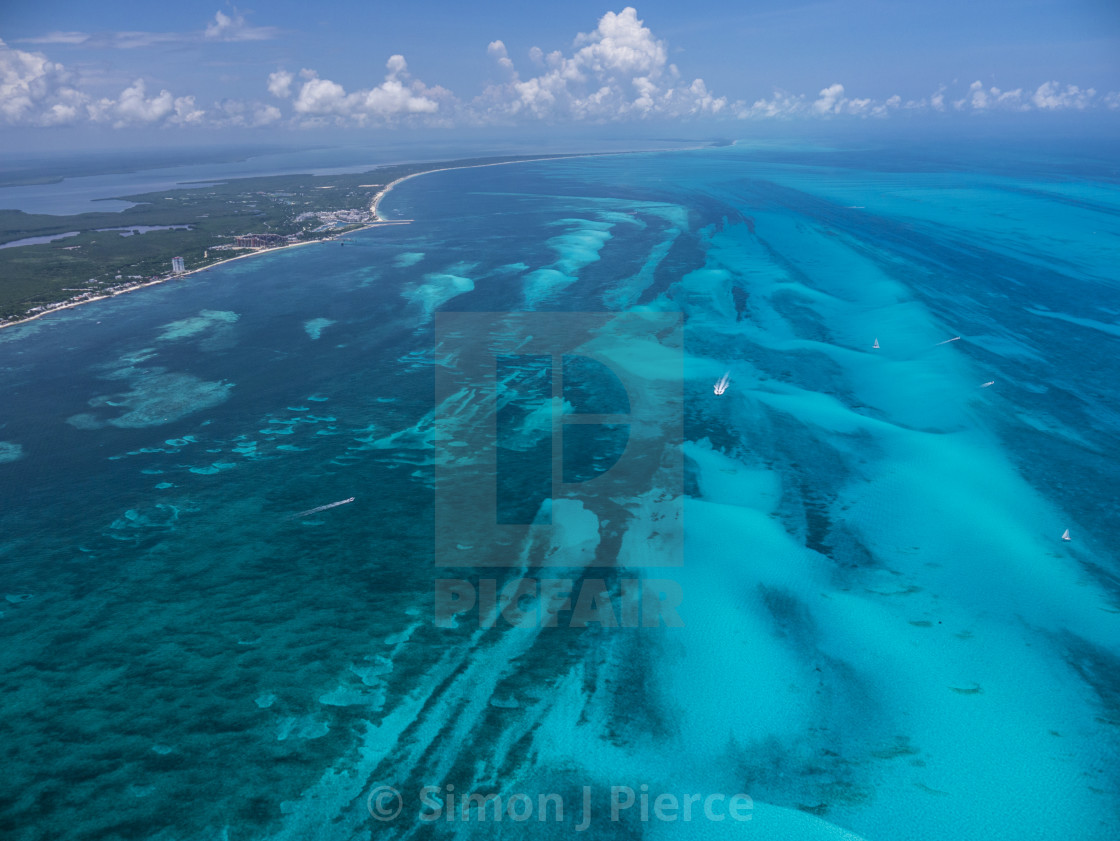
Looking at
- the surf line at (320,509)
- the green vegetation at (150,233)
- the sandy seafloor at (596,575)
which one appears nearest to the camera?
the sandy seafloor at (596,575)

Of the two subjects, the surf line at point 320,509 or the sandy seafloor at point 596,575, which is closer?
the sandy seafloor at point 596,575

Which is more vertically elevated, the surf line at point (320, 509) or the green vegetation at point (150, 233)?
the green vegetation at point (150, 233)

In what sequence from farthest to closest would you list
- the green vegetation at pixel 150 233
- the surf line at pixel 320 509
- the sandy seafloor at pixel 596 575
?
the green vegetation at pixel 150 233 → the surf line at pixel 320 509 → the sandy seafloor at pixel 596 575

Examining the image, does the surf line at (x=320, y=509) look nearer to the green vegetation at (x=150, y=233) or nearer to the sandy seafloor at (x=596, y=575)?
the sandy seafloor at (x=596, y=575)

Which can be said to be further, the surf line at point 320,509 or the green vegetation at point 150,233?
the green vegetation at point 150,233

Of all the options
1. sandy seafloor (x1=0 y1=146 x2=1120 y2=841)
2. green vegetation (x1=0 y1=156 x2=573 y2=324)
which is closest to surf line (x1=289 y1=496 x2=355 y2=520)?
sandy seafloor (x1=0 y1=146 x2=1120 y2=841)

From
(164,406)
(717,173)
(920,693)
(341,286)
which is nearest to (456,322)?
(341,286)

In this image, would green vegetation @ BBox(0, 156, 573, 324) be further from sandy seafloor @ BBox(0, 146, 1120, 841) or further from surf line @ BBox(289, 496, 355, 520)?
surf line @ BBox(289, 496, 355, 520)

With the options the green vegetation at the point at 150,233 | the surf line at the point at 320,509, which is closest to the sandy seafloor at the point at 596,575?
the surf line at the point at 320,509
